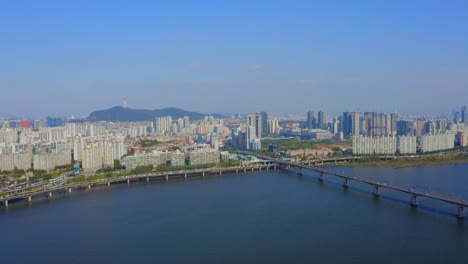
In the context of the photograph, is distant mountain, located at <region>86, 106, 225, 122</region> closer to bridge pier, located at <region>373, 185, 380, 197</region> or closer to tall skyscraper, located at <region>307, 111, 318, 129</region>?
tall skyscraper, located at <region>307, 111, 318, 129</region>

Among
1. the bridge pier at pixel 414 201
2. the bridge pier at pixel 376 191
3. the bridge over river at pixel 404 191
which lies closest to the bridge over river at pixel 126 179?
the bridge over river at pixel 404 191

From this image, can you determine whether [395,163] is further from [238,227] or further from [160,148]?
[238,227]

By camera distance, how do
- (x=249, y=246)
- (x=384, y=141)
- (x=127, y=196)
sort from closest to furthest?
1. (x=249, y=246)
2. (x=127, y=196)
3. (x=384, y=141)

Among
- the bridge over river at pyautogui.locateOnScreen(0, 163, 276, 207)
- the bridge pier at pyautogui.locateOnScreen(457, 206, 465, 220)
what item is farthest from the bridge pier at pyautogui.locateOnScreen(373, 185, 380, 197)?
the bridge over river at pyautogui.locateOnScreen(0, 163, 276, 207)

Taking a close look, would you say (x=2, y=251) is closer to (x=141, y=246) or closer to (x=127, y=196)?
(x=141, y=246)

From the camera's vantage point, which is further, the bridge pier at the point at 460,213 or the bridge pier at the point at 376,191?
the bridge pier at the point at 376,191

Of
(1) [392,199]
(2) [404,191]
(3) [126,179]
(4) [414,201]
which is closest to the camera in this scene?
(4) [414,201]

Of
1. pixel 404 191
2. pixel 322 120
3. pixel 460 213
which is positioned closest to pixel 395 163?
pixel 404 191

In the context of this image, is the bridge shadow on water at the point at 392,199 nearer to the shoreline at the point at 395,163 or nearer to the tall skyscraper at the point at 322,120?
the shoreline at the point at 395,163

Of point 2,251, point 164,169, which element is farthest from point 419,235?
point 164,169
